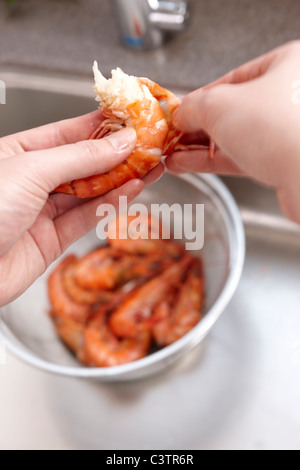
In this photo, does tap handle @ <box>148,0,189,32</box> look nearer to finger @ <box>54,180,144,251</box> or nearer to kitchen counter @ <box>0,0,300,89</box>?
kitchen counter @ <box>0,0,300,89</box>

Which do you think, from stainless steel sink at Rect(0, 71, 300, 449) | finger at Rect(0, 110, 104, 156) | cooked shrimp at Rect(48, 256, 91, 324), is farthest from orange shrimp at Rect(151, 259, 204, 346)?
finger at Rect(0, 110, 104, 156)

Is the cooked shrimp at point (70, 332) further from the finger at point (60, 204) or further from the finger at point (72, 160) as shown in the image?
the finger at point (72, 160)

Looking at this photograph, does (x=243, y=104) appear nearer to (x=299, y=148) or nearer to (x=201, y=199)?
(x=299, y=148)

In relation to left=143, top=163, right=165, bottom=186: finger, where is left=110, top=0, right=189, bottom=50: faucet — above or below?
above

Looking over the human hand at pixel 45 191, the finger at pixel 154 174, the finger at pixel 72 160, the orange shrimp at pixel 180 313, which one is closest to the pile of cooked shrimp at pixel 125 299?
the orange shrimp at pixel 180 313

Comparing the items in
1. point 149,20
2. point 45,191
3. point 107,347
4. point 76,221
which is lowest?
point 107,347

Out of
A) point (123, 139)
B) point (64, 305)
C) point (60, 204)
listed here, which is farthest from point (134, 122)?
point (64, 305)

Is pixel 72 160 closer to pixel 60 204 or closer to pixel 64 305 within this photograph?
pixel 60 204
